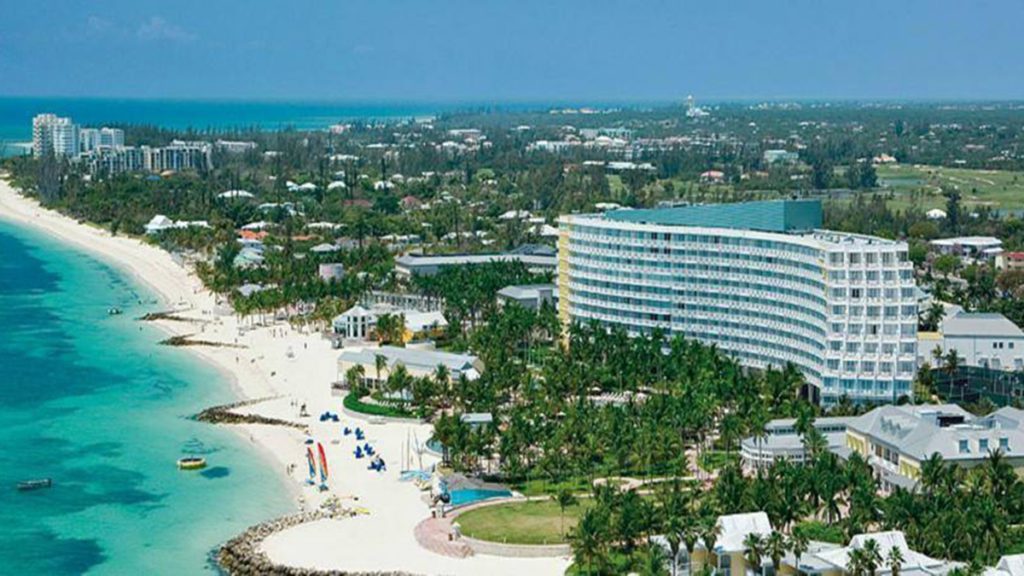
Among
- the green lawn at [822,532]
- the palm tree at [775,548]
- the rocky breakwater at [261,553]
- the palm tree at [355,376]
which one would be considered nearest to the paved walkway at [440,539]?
the rocky breakwater at [261,553]

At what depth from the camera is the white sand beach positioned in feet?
165

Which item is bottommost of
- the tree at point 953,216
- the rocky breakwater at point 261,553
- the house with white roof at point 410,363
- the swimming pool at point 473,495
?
the rocky breakwater at point 261,553

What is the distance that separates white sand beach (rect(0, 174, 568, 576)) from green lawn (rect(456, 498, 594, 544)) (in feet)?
4.67

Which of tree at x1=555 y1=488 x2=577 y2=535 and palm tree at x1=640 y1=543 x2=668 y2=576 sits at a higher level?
palm tree at x1=640 y1=543 x2=668 y2=576

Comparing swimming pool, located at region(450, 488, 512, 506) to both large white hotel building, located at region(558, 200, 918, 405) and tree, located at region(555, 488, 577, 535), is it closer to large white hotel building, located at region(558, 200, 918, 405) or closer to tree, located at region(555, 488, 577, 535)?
tree, located at region(555, 488, 577, 535)

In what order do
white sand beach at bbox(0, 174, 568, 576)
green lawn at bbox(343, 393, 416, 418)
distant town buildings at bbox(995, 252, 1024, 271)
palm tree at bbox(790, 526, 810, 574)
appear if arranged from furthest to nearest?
1. distant town buildings at bbox(995, 252, 1024, 271)
2. green lawn at bbox(343, 393, 416, 418)
3. white sand beach at bbox(0, 174, 568, 576)
4. palm tree at bbox(790, 526, 810, 574)

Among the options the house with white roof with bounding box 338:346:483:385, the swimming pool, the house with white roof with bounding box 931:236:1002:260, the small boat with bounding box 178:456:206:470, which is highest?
the house with white roof with bounding box 931:236:1002:260

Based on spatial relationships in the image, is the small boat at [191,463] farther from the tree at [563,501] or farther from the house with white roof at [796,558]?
the house with white roof at [796,558]

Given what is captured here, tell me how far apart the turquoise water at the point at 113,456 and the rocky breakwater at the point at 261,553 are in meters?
0.89

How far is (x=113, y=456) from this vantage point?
66.9m

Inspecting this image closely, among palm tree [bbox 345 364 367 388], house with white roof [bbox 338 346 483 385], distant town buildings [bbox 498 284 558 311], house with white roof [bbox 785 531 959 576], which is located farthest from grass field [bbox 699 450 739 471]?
distant town buildings [bbox 498 284 558 311]

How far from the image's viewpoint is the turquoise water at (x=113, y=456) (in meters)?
53.6

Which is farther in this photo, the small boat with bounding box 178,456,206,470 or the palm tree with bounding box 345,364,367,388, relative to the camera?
the palm tree with bounding box 345,364,367,388

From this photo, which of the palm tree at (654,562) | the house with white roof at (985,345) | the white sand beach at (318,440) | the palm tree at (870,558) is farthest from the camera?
the house with white roof at (985,345)
